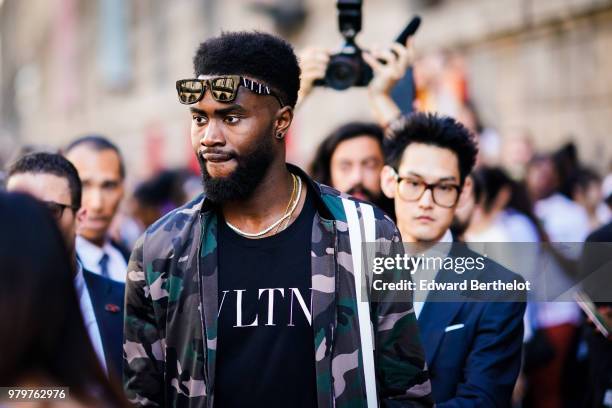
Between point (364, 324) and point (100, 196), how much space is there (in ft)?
8.18

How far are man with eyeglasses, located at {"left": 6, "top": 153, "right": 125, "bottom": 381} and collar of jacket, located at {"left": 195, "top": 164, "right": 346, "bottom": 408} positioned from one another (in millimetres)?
1017

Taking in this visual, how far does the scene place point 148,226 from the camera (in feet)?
16.0

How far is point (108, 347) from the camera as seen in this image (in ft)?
12.0

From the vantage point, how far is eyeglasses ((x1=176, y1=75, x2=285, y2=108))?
9.26 feet

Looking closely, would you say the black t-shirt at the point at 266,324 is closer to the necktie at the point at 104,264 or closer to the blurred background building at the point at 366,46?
the blurred background building at the point at 366,46

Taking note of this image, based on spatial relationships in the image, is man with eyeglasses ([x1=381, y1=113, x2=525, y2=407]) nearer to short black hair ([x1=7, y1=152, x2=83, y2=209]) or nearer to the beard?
the beard

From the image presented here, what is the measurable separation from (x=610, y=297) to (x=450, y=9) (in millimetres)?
9720

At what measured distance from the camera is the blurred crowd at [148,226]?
66.7 inches

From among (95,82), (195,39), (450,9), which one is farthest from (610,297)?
(95,82)

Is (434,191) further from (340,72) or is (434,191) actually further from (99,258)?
(99,258)

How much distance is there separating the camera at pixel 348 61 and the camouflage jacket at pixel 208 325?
166 cm

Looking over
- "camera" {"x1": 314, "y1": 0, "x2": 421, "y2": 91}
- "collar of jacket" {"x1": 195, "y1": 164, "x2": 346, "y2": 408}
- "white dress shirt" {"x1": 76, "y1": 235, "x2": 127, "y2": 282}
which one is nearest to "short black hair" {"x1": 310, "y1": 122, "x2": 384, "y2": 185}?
"camera" {"x1": 314, "y1": 0, "x2": 421, "y2": 91}

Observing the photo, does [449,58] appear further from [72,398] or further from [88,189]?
[72,398]

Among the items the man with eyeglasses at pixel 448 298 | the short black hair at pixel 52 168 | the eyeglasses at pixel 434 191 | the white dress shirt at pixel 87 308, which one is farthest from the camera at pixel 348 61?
the white dress shirt at pixel 87 308
